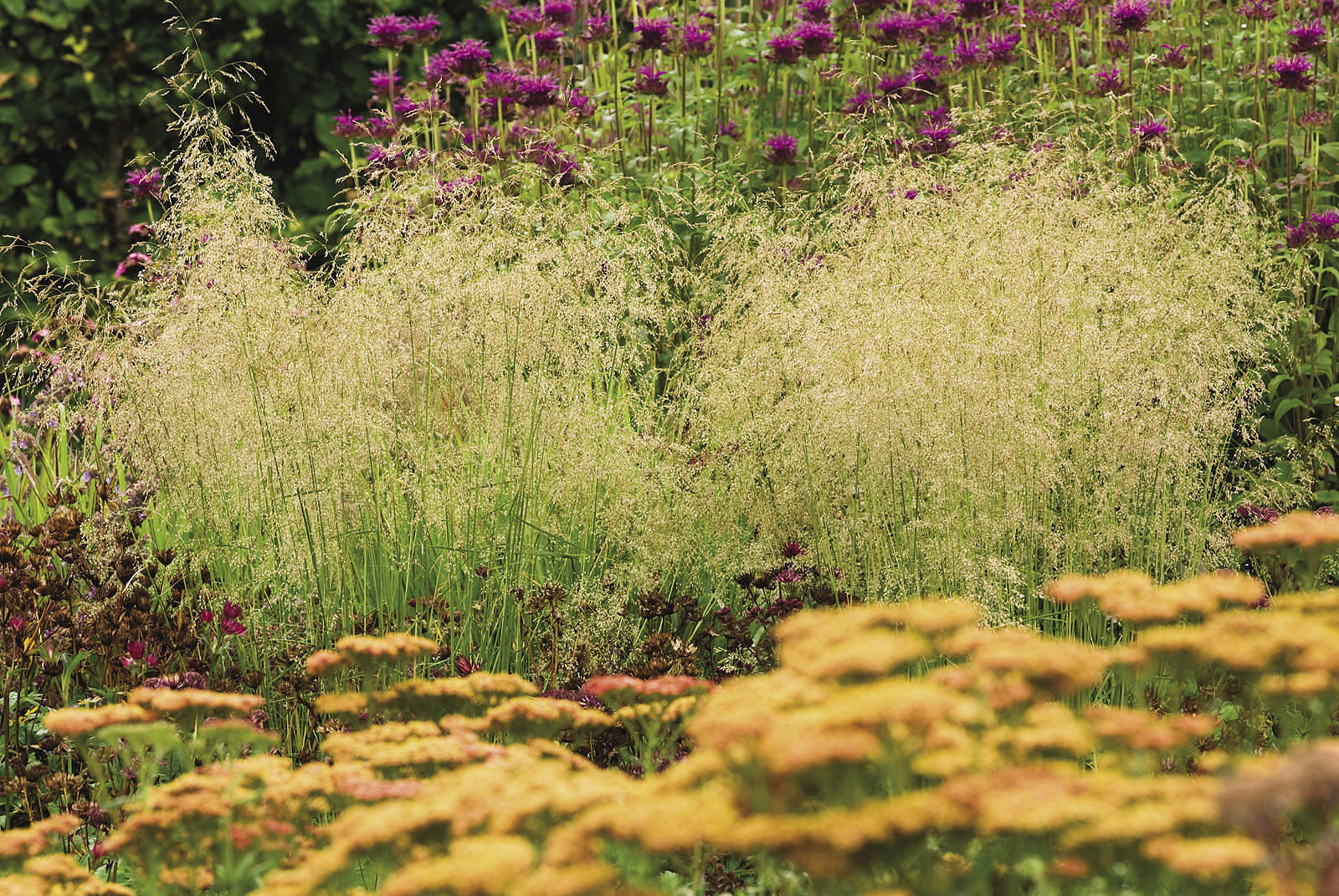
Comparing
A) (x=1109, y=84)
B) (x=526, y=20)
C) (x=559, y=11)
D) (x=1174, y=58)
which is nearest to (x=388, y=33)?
(x=526, y=20)

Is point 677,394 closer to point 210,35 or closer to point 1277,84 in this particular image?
point 1277,84

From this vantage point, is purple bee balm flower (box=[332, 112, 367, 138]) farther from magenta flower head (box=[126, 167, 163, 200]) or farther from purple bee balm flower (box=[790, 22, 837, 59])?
purple bee balm flower (box=[790, 22, 837, 59])

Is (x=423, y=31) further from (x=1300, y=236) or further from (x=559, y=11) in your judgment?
(x=1300, y=236)

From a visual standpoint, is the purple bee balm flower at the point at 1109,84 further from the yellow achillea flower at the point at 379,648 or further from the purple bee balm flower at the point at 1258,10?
the yellow achillea flower at the point at 379,648

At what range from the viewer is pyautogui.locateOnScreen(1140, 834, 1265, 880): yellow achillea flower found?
131cm

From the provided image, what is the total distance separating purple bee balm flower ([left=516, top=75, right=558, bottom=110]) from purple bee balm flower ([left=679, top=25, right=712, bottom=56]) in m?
0.61

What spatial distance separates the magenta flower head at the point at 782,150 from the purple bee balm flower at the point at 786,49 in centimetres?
31

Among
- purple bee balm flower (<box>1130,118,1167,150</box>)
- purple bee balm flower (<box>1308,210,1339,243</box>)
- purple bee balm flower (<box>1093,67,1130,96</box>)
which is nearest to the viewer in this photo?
purple bee balm flower (<box>1308,210,1339,243</box>)

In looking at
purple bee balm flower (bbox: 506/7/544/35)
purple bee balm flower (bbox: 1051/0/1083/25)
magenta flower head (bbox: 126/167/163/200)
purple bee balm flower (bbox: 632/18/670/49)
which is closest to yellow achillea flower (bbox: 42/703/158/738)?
magenta flower head (bbox: 126/167/163/200)

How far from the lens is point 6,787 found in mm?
3104

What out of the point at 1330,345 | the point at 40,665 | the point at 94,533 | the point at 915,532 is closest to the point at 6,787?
the point at 40,665

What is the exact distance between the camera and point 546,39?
19.1 ft

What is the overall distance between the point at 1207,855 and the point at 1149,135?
13.7 ft

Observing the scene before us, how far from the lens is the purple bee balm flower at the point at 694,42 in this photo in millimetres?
5566
